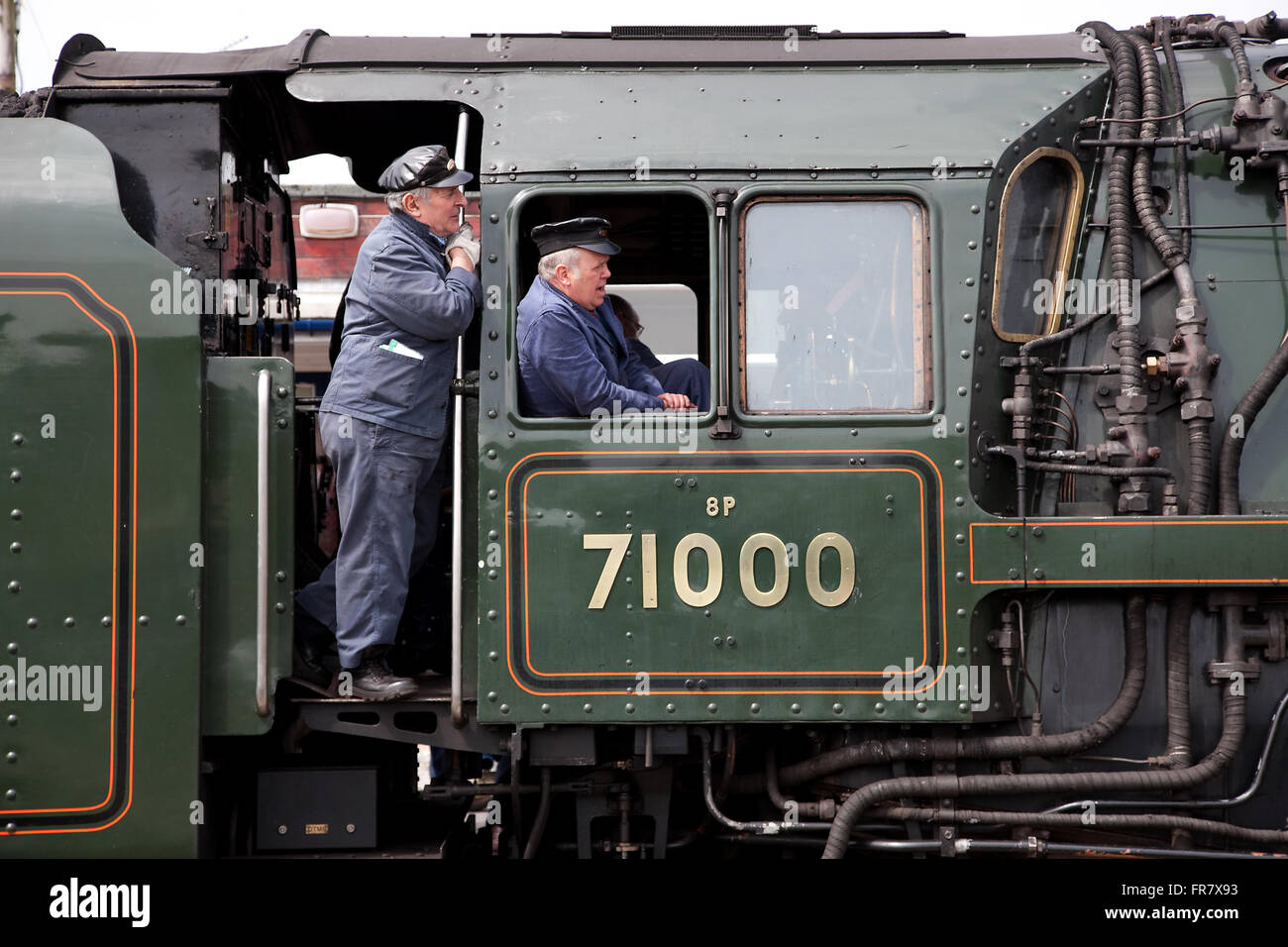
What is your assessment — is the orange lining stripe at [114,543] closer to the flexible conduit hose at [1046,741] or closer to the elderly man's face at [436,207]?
the elderly man's face at [436,207]

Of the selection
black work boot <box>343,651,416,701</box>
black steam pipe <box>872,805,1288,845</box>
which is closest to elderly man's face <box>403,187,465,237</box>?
black work boot <box>343,651,416,701</box>

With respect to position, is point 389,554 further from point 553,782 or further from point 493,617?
point 553,782

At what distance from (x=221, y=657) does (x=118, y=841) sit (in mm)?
670

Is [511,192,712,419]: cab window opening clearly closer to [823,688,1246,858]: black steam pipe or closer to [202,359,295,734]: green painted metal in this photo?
[202,359,295,734]: green painted metal

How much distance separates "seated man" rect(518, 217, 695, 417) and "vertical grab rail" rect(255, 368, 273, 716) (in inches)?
34.7

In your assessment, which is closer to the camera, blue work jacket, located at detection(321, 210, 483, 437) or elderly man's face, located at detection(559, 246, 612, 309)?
blue work jacket, located at detection(321, 210, 483, 437)

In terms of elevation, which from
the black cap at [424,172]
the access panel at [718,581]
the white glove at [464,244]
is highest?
the black cap at [424,172]

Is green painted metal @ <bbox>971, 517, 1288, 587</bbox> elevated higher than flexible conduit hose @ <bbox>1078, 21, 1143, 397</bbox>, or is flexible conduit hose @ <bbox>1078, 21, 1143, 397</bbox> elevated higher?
flexible conduit hose @ <bbox>1078, 21, 1143, 397</bbox>

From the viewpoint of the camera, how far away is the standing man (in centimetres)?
395

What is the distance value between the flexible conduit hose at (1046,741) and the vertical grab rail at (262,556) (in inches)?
77.9

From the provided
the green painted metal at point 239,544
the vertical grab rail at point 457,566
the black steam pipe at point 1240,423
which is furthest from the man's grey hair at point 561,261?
the black steam pipe at point 1240,423

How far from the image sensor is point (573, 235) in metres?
4.11

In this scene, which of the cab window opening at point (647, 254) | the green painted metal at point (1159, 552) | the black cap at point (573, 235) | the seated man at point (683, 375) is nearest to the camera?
the green painted metal at point (1159, 552)

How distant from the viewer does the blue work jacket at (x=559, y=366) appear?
3910 mm
